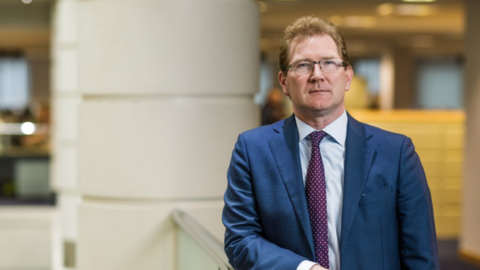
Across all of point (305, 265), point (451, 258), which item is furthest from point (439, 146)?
point (305, 265)

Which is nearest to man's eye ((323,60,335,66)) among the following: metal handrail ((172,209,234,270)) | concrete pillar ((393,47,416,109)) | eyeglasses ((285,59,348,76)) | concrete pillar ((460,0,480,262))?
eyeglasses ((285,59,348,76))

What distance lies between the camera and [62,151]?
359 inches

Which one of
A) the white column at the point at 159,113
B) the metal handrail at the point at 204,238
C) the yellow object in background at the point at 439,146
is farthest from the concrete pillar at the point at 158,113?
the yellow object in background at the point at 439,146

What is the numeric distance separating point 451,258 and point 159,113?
6376 millimetres

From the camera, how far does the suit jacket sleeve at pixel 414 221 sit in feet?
6.88

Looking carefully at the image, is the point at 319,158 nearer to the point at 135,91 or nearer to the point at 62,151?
the point at 135,91

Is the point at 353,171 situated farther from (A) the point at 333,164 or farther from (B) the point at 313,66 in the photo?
(B) the point at 313,66

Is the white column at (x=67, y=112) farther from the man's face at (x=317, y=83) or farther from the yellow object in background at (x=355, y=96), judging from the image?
the yellow object in background at (x=355, y=96)

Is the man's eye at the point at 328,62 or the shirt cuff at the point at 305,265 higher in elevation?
the man's eye at the point at 328,62

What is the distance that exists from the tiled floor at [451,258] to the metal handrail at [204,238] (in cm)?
555

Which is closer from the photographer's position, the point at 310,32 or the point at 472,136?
the point at 310,32

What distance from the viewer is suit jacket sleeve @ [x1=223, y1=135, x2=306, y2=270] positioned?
207 cm

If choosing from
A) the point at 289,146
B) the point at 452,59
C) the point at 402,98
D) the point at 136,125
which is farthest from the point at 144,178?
the point at 452,59

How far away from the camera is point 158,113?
430 centimetres
